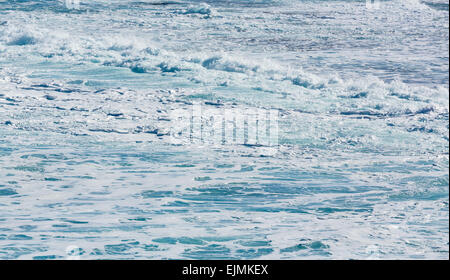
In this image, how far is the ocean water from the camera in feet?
17.1

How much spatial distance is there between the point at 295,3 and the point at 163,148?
15.8m

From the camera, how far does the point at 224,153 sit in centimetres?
737

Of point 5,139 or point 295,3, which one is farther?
point 295,3

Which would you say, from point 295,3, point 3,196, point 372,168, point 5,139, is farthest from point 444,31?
point 3,196

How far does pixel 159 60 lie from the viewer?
1303cm

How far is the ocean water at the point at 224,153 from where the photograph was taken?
5.23 meters
